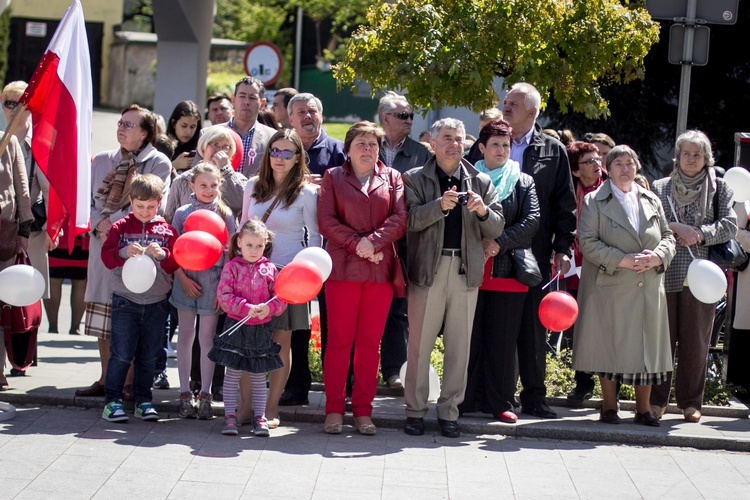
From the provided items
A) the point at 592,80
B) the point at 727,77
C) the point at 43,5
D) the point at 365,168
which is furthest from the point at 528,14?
the point at 43,5

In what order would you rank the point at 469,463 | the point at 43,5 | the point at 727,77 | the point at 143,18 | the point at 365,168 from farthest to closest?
1. the point at 143,18
2. the point at 43,5
3. the point at 727,77
4. the point at 365,168
5. the point at 469,463

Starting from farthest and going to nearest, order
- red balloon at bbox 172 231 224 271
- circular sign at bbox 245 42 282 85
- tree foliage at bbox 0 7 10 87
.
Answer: tree foliage at bbox 0 7 10 87 < circular sign at bbox 245 42 282 85 < red balloon at bbox 172 231 224 271

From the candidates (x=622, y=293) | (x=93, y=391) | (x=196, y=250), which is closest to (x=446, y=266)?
(x=622, y=293)

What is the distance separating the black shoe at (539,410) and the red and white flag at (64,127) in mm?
3525

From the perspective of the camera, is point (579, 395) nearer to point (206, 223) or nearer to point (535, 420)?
point (535, 420)

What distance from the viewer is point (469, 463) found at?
7410 millimetres

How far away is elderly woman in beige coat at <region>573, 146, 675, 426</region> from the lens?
8.41m

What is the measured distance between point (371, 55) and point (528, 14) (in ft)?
4.78

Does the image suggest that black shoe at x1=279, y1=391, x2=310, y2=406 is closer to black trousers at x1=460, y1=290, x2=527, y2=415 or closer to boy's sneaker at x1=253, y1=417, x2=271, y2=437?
boy's sneaker at x1=253, y1=417, x2=271, y2=437

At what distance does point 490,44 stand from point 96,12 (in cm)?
3499

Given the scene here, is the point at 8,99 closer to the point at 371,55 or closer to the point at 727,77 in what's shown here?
the point at 371,55

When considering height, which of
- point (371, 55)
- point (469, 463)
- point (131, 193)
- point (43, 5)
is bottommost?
point (469, 463)

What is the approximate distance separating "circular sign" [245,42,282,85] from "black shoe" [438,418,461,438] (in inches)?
415

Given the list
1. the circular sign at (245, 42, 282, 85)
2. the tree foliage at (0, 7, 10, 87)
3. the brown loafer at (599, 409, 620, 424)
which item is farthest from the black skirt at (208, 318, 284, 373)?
the tree foliage at (0, 7, 10, 87)
